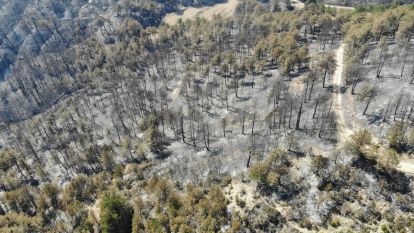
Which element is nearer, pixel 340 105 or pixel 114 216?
pixel 114 216

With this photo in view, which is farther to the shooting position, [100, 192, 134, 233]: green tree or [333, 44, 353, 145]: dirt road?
[333, 44, 353, 145]: dirt road

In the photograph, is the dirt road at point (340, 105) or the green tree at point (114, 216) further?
the dirt road at point (340, 105)

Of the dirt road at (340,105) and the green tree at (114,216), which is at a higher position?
the dirt road at (340,105)

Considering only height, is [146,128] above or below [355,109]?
below

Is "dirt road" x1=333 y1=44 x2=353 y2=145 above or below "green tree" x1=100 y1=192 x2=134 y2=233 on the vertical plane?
above

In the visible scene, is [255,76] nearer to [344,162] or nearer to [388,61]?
[388,61]

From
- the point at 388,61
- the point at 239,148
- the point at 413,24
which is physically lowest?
the point at 239,148

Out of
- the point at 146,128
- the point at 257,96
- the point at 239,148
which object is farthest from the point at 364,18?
the point at 146,128

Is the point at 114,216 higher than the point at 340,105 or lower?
lower
